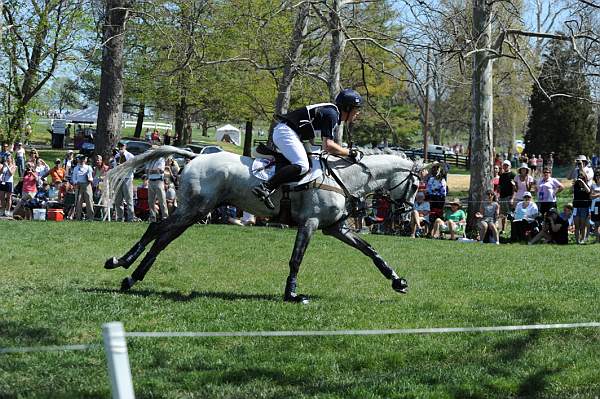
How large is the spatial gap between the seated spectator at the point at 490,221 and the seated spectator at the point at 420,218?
1.57m

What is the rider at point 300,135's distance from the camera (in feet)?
33.9

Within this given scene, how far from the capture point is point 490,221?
2141 cm

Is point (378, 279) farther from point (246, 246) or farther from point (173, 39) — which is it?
point (173, 39)

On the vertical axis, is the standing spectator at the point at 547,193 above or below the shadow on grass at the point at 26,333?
above

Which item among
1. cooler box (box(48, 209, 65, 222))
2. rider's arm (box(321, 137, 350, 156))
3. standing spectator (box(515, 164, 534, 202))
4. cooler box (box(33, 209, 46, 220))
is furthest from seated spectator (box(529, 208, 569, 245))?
cooler box (box(33, 209, 46, 220))

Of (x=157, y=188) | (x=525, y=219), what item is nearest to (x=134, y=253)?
(x=157, y=188)

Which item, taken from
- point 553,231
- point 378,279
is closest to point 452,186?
point 553,231

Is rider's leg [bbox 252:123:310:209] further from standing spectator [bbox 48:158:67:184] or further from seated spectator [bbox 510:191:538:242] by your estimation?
standing spectator [bbox 48:158:67:184]

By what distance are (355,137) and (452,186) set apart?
26478mm

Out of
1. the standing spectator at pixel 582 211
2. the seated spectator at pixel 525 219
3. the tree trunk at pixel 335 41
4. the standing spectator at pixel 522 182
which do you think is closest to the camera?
the standing spectator at pixel 582 211

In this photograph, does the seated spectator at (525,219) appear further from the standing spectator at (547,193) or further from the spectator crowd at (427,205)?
the standing spectator at (547,193)

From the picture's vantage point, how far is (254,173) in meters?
10.7

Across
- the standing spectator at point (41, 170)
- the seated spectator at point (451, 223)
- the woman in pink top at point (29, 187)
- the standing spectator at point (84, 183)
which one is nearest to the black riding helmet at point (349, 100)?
the seated spectator at point (451, 223)

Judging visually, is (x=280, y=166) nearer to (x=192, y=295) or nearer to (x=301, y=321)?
(x=192, y=295)
